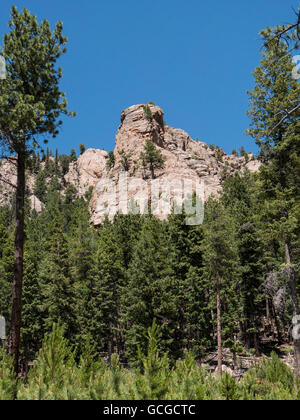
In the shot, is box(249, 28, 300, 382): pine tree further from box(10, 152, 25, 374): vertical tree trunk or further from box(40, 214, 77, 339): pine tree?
box(40, 214, 77, 339): pine tree

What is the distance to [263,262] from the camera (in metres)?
34.4

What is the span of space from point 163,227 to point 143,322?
16615 millimetres

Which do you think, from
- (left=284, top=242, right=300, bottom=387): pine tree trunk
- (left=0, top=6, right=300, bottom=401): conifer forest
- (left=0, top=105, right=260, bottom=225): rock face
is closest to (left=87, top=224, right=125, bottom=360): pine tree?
(left=0, top=6, right=300, bottom=401): conifer forest

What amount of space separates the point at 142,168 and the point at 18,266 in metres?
77.6

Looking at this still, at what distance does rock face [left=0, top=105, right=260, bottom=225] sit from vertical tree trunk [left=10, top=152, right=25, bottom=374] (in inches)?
1764

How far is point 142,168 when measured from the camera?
8719 centimetres

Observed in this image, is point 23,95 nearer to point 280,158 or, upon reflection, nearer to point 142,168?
point 280,158

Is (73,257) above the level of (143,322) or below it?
above

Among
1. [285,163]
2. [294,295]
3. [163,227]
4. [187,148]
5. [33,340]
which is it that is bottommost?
[33,340]

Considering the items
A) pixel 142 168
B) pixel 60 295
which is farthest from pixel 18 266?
pixel 142 168

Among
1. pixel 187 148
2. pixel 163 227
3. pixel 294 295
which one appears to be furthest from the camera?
pixel 187 148

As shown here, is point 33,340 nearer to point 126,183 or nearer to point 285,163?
point 285,163

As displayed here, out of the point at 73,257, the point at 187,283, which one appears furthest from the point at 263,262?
the point at 73,257

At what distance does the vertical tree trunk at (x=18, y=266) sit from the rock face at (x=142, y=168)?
44.8m
